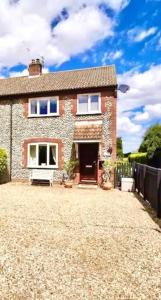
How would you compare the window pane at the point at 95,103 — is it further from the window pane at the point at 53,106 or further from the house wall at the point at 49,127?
the window pane at the point at 53,106

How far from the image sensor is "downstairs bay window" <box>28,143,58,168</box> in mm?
17922

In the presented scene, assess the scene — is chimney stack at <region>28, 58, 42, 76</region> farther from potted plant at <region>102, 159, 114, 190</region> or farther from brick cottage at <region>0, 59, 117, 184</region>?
potted plant at <region>102, 159, 114, 190</region>

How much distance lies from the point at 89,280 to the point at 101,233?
2.79 meters

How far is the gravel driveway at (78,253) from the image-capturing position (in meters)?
4.26

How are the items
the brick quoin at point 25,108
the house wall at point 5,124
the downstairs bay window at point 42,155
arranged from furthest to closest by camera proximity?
the house wall at point 5,124
the brick quoin at point 25,108
the downstairs bay window at point 42,155

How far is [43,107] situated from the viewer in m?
18.6

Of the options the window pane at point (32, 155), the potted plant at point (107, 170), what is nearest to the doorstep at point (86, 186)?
the potted plant at point (107, 170)

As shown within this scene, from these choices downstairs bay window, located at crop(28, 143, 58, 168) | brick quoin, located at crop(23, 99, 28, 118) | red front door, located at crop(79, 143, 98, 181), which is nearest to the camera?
red front door, located at crop(79, 143, 98, 181)

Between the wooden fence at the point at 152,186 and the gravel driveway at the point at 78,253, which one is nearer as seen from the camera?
the gravel driveway at the point at 78,253

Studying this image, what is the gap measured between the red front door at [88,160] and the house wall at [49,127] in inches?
34.2

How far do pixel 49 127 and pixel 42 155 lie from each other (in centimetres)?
195

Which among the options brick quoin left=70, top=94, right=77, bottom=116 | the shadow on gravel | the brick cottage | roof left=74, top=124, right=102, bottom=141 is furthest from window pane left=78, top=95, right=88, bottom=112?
the shadow on gravel

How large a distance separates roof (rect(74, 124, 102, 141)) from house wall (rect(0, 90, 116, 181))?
45cm

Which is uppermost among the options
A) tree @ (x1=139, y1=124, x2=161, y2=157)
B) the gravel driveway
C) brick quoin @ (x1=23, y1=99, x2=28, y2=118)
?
brick quoin @ (x1=23, y1=99, x2=28, y2=118)
